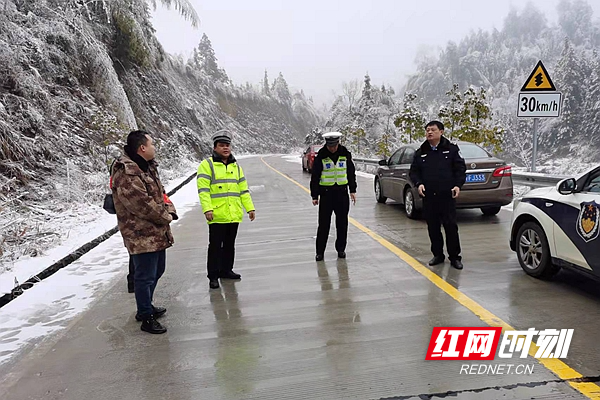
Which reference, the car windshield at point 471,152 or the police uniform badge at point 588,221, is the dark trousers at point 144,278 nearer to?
the police uniform badge at point 588,221

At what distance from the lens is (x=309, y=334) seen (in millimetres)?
3707

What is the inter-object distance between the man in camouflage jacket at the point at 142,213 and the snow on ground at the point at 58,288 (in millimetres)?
896

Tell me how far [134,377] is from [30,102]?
1008 cm

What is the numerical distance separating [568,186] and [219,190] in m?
3.55

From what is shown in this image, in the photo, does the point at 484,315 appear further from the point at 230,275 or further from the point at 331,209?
the point at 230,275

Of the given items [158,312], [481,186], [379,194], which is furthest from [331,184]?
[379,194]

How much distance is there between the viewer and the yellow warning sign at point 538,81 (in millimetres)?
9117

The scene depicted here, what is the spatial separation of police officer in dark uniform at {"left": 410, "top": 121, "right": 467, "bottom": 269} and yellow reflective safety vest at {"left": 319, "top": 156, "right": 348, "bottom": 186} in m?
0.95

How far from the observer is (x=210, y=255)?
16.7 feet

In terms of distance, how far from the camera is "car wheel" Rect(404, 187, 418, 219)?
879 cm

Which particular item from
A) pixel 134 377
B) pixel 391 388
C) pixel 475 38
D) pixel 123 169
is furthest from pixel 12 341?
pixel 475 38

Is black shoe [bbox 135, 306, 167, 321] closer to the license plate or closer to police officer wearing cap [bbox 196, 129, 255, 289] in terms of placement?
police officer wearing cap [bbox 196, 129, 255, 289]

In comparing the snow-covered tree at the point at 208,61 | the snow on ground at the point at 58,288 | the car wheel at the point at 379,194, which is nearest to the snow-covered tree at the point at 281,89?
the snow-covered tree at the point at 208,61

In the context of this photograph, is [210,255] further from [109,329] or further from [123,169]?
[123,169]
